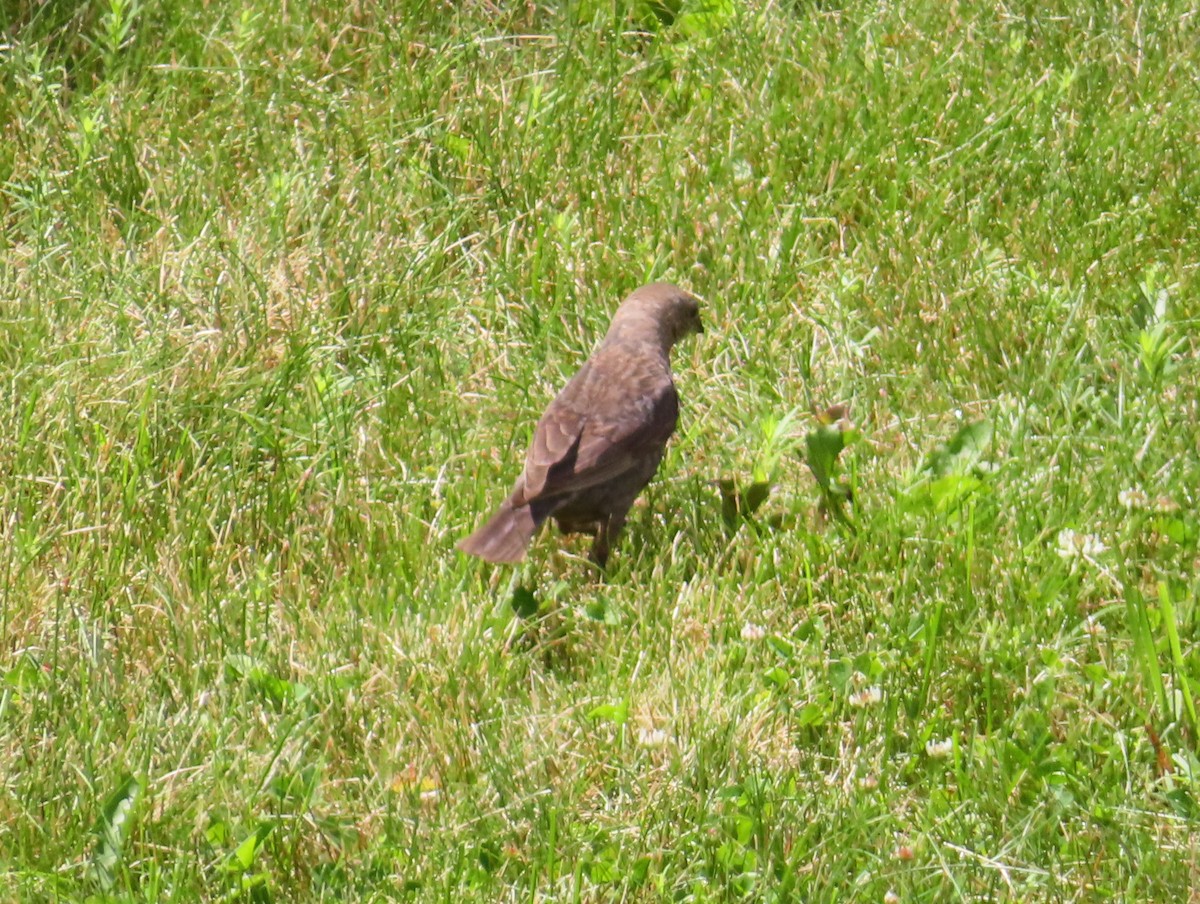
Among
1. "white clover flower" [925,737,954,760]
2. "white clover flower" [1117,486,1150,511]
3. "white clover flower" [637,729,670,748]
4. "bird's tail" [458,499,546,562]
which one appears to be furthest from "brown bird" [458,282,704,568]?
"white clover flower" [1117,486,1150,511]

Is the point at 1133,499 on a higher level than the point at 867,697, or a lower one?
higher

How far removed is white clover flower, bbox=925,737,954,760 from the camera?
3974mm

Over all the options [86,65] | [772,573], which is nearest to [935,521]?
[772,573]

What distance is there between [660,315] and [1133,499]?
1.49m

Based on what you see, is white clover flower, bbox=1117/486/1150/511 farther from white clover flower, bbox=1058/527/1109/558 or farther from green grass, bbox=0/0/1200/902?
white clover flower, bbox=1058/527/1109/558

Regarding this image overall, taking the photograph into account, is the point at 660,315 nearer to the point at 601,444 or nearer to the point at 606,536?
the point at 601,444

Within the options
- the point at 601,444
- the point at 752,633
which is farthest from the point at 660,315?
the point at 752,633

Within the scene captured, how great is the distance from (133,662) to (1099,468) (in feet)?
8.36

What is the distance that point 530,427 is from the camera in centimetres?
536

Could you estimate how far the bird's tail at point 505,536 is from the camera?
178 inches

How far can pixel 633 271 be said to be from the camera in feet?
19.5

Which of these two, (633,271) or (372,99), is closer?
(633,271)

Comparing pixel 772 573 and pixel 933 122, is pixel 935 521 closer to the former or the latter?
pixel 772 573

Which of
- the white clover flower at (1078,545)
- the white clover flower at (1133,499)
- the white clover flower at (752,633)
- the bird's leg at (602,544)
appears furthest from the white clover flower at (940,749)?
the bird's leg at (602,544)
